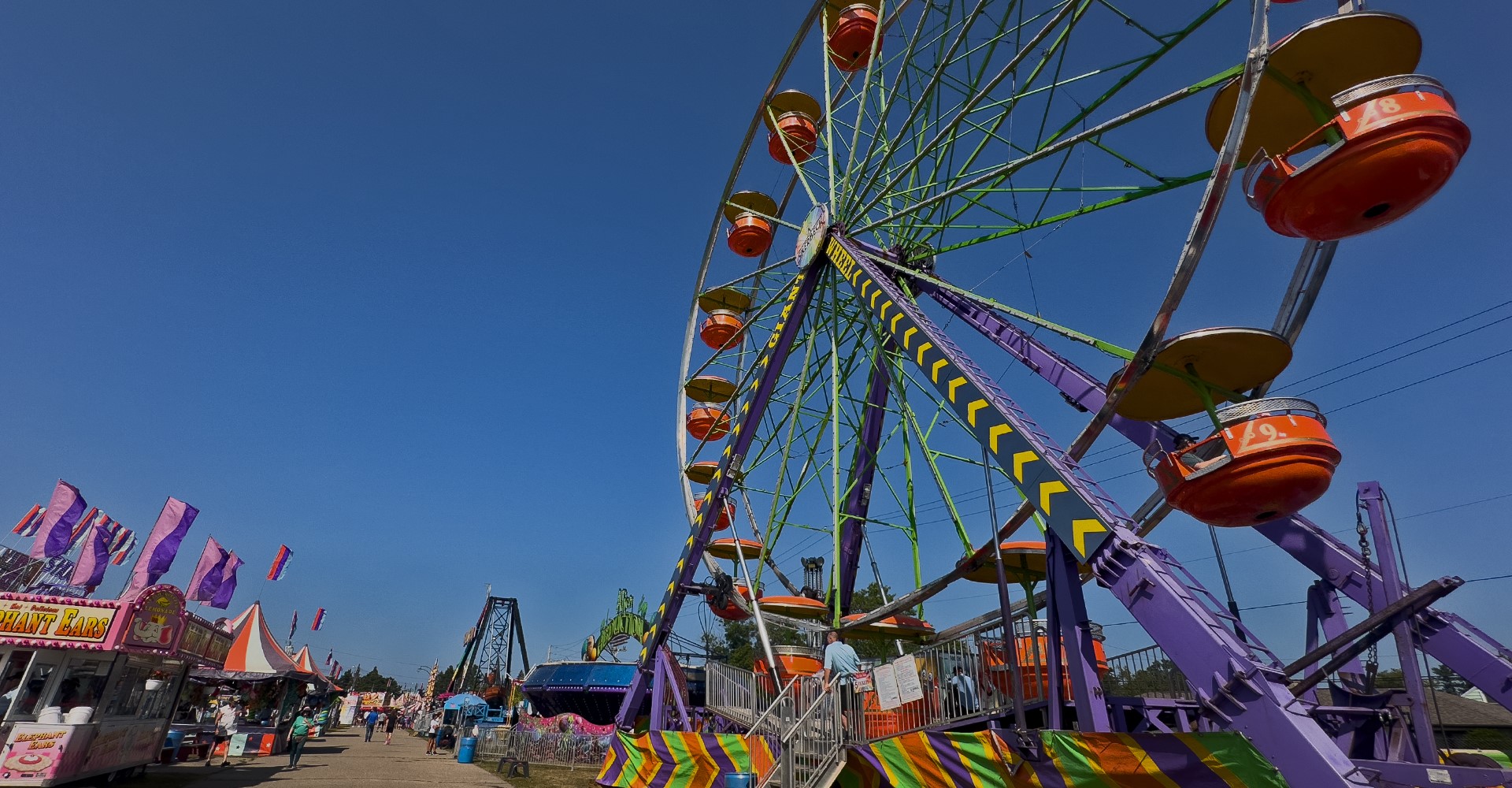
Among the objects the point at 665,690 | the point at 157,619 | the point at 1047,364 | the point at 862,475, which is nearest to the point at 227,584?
the point at 157,619

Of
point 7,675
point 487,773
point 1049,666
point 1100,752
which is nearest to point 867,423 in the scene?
point 1049,666

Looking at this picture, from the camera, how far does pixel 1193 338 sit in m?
5.63

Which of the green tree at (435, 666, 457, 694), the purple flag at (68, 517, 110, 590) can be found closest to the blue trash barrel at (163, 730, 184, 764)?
the purple flag at (68, 517, 110, 590)

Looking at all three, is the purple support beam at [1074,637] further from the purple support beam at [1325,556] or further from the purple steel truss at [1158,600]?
the purple support beam at [1325,556]

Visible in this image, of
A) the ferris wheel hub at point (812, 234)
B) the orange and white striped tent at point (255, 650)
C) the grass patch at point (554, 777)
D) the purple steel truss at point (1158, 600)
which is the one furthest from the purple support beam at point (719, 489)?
the orange and white striped tent at point (255, 650)

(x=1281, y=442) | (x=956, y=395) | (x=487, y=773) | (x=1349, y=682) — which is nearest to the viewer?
(x=1281, y=442)

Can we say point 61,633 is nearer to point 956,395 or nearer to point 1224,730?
point 956,395

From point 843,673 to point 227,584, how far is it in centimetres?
2169

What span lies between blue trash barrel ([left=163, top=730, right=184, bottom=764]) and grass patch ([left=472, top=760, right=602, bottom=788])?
6.78 meters

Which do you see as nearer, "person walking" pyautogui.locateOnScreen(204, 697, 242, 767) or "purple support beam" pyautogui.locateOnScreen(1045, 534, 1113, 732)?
"purple support beam" pyautogui.locateOnScreen(1045, 534, 1113, 732)

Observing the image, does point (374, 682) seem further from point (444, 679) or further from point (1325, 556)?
point (1325, 556)

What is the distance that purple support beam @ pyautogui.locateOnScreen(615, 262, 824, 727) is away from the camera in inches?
542

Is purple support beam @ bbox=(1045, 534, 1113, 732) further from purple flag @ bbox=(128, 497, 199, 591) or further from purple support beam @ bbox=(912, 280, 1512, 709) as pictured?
purple flag @ bbox=(128, 497, 199, 591)

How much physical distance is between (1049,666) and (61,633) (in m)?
14.3
